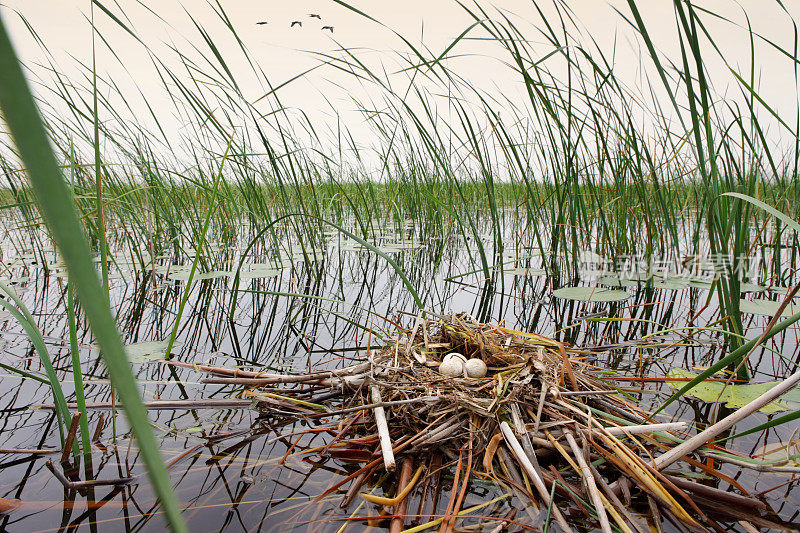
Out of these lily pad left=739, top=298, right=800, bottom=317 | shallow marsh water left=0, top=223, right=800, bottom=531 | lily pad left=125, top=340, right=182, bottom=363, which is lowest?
shallow marsh water left=0, top=223, right=800, bottom=531

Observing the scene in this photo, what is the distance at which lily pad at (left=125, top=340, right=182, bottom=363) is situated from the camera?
1705 mm

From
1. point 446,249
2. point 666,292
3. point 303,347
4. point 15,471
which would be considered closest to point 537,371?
point 303,347

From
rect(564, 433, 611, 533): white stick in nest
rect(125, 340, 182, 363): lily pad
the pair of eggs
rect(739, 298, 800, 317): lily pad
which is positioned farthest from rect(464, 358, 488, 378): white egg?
rect(739, 298, 800, 317): lily pad

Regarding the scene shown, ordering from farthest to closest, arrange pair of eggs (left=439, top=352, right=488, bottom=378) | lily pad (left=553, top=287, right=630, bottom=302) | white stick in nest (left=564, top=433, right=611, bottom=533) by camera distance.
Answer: lily pad (left=553, top=287, right=630, bottom=302), pair of eggs (left=439, top=352, right=488, bottom=378), white stick in nest (left=564, top=433, right=611, bottom=533)

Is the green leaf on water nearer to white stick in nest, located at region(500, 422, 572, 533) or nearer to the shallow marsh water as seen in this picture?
the shallow marsh water

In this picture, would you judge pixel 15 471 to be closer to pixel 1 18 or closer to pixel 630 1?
pixel 1 18

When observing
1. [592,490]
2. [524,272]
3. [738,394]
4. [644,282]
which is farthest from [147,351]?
[644,282]

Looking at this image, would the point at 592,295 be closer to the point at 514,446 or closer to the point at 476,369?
the point at 476,369

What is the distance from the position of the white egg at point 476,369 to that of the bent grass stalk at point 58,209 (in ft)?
4.34

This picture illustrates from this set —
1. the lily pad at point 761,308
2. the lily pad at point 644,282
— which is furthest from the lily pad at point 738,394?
the lily pad at point 644,282

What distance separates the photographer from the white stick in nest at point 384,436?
106 centimetres

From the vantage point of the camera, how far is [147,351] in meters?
1.78

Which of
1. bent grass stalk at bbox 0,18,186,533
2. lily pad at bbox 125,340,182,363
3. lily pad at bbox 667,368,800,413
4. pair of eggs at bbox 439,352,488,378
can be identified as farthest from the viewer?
lily pad at bbox 125,340,182,363

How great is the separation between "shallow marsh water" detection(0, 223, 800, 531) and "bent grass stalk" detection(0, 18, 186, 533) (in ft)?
2.97
